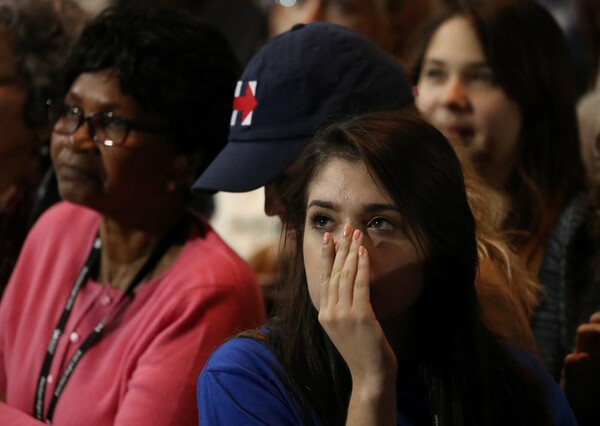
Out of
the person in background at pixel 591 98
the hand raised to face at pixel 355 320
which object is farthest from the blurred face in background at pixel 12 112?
the hand raised to face at pixel 355 320

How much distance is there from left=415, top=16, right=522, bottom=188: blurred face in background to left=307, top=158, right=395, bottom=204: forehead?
1.13m

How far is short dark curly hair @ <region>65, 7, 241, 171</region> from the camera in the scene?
2.58 m

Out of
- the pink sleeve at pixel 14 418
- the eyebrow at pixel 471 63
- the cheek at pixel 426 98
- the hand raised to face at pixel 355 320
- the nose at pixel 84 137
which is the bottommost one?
the pink sleeve at pixel 14 418

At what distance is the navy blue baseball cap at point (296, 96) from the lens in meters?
2.29

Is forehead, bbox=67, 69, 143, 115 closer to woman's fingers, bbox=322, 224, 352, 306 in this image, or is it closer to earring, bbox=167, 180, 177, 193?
earring, bbox=167, 180, 177, 193

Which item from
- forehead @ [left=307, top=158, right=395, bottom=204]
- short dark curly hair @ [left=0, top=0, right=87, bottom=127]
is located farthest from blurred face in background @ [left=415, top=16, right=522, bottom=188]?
forehead @ [left=307, top=158, right=395, bottom=204]

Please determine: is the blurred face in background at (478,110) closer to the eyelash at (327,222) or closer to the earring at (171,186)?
the earring at (171,186)

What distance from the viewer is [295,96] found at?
7.59 ft

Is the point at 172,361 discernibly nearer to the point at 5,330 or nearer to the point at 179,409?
the point at 179,409

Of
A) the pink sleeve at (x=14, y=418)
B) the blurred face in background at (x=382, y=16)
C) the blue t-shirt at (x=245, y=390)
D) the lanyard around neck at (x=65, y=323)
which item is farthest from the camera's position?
the blurred face in background at (x=382, y=16)

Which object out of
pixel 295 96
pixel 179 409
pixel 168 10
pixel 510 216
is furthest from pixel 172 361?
pixel 510 216

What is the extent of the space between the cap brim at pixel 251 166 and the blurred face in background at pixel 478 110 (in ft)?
2.68

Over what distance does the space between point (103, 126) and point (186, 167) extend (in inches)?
8.5

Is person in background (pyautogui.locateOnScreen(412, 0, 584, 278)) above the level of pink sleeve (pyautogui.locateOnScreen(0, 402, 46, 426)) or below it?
above
